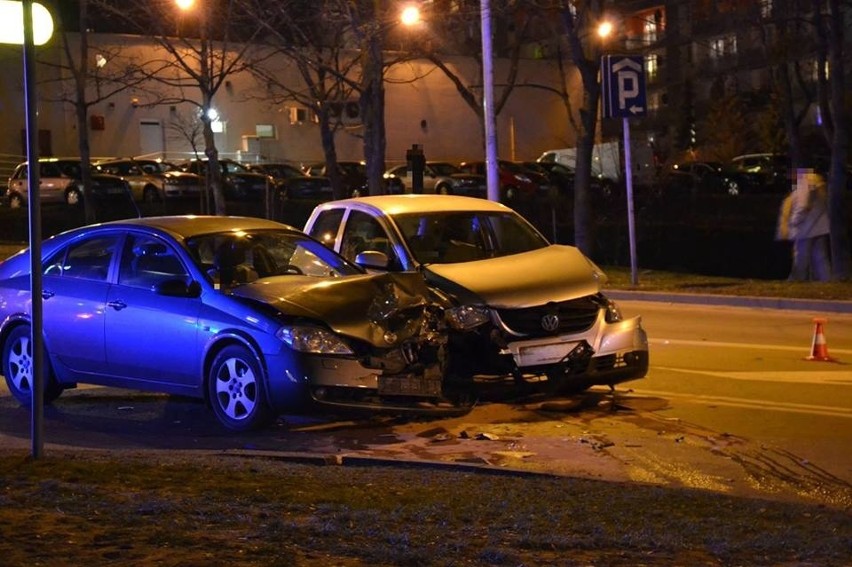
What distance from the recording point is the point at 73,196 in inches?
1604

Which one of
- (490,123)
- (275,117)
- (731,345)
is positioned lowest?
(731,345)

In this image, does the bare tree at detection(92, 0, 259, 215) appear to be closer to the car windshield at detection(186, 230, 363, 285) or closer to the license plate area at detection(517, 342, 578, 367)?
the car windshield at detection(186, 230, 363, 285)

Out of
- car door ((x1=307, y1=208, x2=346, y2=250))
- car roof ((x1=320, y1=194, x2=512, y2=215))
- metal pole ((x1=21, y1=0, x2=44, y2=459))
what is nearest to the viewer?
metal pole ((x1=21, y1=0, x2=44, y2=459))

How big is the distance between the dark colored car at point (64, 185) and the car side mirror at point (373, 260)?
2943 centimetres

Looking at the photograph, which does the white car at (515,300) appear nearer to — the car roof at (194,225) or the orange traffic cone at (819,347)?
the car roof at (194,225)

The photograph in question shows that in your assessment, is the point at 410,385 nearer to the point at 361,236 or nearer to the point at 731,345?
the point at 361,236

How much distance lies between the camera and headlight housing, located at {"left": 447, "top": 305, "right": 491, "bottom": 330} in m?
10.1

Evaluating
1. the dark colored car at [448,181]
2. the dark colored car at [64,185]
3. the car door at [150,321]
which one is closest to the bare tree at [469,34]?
the dark colored car at [448,181]

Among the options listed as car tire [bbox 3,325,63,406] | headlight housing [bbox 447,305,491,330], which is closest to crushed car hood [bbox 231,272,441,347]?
headlight housing [bbox 447,305,491,330]

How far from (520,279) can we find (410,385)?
64.7 inches

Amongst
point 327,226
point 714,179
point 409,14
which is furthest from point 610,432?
point 714,179

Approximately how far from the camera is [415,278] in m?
10.1

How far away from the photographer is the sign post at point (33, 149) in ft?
24.2

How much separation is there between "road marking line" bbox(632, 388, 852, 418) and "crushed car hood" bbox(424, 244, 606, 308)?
120cm
